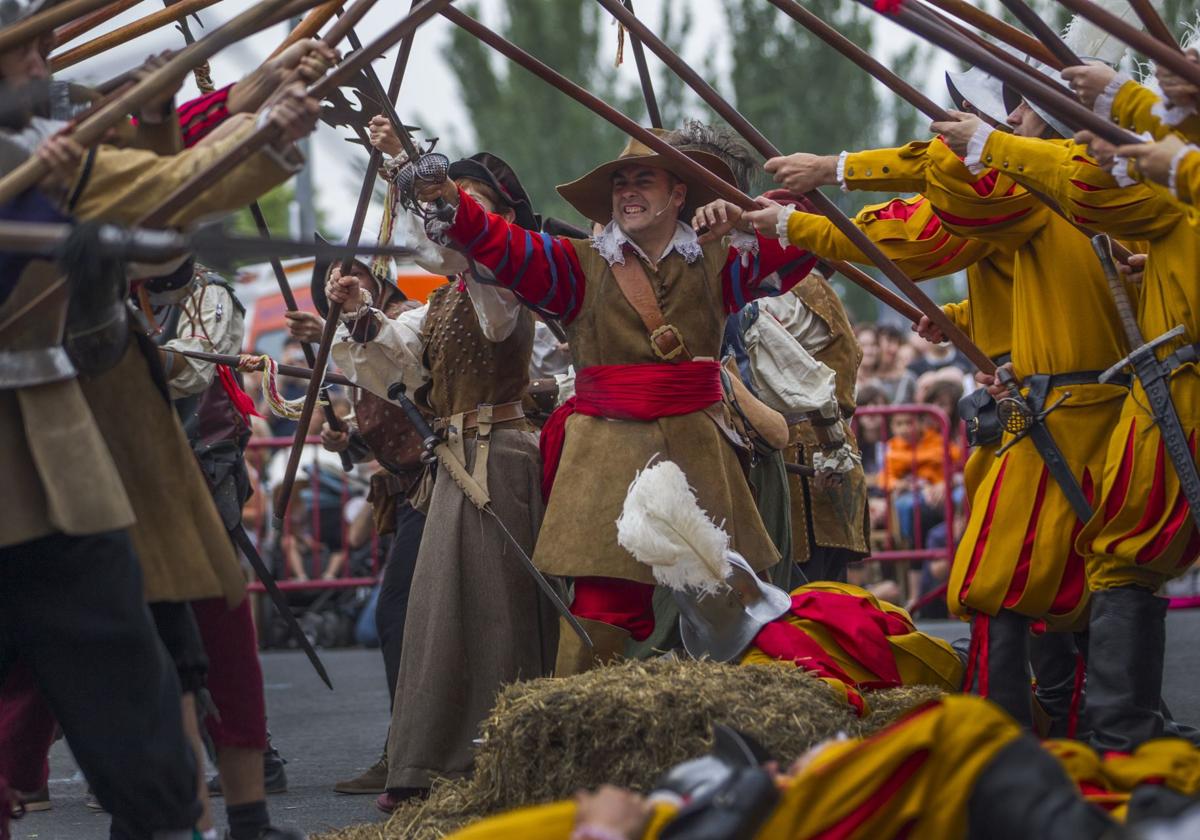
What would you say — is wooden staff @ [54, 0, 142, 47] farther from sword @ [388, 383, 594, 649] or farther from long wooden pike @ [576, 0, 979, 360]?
sword @ [388, 383, 594, 649]

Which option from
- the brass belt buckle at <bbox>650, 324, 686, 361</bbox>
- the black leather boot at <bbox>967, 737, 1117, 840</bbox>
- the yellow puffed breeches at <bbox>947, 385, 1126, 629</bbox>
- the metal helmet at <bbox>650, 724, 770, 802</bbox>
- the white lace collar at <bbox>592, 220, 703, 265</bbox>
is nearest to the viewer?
the black leather boot at <bbox>967, 737, 1117, 840</bbox>

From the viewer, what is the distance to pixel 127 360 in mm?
3600

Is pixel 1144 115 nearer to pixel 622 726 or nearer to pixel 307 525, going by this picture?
pixel 622 726

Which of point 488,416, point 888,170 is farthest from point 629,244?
point 888,170

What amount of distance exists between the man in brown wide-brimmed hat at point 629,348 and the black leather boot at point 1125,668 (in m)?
1.08

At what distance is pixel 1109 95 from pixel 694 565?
1.52 meters

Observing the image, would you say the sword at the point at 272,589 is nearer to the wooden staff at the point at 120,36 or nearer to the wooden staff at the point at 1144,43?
the wooden staff at the point at 120,36

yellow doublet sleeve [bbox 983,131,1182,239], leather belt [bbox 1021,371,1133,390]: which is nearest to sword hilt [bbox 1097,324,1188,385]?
leather belt [bbox 1021,371,1133,390]

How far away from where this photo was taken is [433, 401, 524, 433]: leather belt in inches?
210

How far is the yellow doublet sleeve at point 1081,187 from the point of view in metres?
4.12

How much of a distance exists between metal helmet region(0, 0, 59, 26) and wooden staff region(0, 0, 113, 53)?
0.04 feet

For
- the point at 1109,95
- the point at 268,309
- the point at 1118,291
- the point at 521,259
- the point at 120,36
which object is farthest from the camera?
the point at 268,309

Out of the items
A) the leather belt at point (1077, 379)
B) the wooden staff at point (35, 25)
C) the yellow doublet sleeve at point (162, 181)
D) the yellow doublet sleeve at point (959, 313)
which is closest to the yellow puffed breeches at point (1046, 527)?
the leather belt at point (1077, 379)

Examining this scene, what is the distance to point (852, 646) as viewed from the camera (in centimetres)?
486
